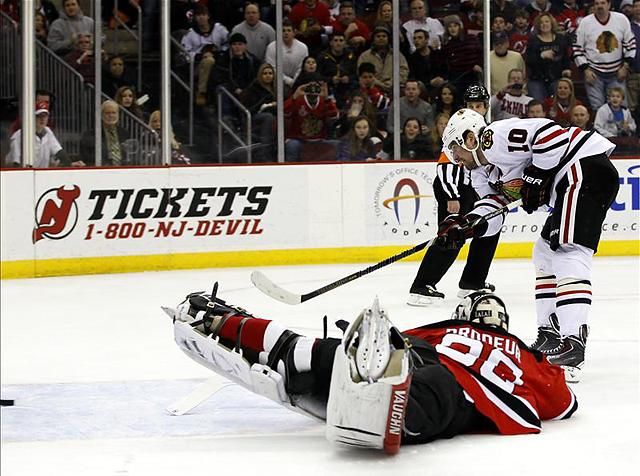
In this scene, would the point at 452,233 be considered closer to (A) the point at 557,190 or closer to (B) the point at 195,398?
(A) the point at 557,190

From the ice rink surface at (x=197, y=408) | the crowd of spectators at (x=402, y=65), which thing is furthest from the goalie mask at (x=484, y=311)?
the crowd of spectators at (x=402, y=65)

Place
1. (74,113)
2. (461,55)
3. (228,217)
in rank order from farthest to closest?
(461,55) < (228,217) < (74,113)

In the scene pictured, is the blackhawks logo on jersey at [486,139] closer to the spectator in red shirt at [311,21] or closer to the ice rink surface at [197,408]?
the ice rink surface at [197,408]

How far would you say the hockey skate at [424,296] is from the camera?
23.2 feet

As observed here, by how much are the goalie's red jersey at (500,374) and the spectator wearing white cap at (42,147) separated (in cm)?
492

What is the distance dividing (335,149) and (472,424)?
19.1 feet

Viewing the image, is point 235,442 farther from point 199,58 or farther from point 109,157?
point 199,58

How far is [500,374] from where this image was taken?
151 inches

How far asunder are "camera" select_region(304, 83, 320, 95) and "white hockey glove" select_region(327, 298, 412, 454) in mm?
6224

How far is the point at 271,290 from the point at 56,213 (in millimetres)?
3928

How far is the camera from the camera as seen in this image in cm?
964

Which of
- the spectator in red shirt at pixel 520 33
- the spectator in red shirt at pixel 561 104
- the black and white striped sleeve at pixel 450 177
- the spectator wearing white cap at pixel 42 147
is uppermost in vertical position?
the spectator in red shirt at pixel 520 33

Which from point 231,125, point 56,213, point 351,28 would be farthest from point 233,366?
point 351,28

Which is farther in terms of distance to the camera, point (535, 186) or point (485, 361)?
point (535, 186)
